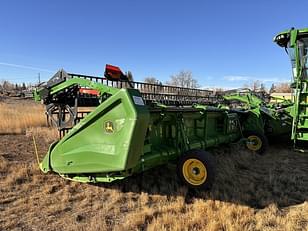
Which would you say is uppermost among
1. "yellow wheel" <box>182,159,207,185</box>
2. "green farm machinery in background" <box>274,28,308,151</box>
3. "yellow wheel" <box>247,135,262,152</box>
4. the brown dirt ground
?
"green farm machinery in background" <box>274,28,308,151</box>

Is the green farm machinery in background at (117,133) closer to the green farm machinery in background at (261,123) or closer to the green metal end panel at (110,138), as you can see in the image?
the green metal end panel at (110,138)

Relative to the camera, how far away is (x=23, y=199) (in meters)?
3.73

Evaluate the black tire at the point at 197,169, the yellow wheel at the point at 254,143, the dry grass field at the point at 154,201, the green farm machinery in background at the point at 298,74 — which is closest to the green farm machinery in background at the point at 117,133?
the black tire at the point at 197,169

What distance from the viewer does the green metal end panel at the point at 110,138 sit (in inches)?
126

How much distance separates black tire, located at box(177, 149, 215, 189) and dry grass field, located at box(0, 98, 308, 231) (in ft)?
0.46

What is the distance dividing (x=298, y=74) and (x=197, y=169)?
13.8 feet

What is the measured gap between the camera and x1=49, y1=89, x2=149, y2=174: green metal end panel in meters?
3.20

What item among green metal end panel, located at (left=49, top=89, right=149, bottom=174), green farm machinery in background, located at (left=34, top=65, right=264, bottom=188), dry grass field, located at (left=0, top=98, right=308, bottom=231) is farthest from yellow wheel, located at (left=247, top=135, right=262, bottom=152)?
green metal end panel, located at (left=49, top=89, right=149, bottom=174)

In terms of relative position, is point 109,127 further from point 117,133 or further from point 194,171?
point 194,171

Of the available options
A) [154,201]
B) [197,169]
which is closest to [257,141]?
[197,169]

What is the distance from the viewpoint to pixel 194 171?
4.01m

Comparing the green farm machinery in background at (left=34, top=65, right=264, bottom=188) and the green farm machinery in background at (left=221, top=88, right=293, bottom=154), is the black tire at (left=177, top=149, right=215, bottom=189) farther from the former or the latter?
the green farm machinery in background at (left=221, top=88, right=293, bottom=154)

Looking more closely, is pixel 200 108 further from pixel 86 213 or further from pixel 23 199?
pixel 23 199

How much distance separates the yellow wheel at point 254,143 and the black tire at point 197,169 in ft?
11.4
